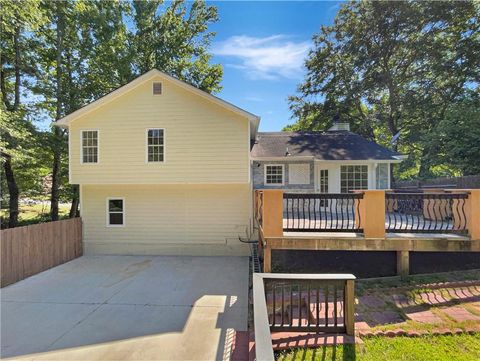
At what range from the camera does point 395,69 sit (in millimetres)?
20422

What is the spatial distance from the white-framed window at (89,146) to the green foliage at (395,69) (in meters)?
18.1

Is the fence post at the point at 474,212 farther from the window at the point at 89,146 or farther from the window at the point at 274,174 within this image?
the window at the point at 89,146

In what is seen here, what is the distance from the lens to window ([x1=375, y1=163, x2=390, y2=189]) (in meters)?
12.2

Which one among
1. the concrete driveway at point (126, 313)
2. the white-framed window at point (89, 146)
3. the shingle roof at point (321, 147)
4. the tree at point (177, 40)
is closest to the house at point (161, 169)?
the white-framed window at point (89, 146)

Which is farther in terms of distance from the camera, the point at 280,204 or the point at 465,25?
the point at 465,25

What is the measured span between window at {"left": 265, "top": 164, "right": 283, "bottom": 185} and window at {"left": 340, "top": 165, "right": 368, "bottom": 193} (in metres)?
2.74

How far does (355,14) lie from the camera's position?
20422 millimetres

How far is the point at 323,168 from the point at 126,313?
383 inches

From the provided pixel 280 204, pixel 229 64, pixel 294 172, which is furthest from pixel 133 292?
pixel 229 64

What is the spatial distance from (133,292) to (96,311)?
1.08 meters

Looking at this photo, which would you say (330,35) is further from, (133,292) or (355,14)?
(133,292)

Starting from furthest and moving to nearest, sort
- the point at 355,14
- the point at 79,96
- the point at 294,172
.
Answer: the point at 355,14, the point at 79,96, the point at 294,172

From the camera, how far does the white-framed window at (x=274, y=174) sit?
12273mm

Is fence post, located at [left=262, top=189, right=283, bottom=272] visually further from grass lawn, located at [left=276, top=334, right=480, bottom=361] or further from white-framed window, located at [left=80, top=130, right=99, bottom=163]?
white-framed window, located at [left=80, top=130, right=99, bottom=163]
